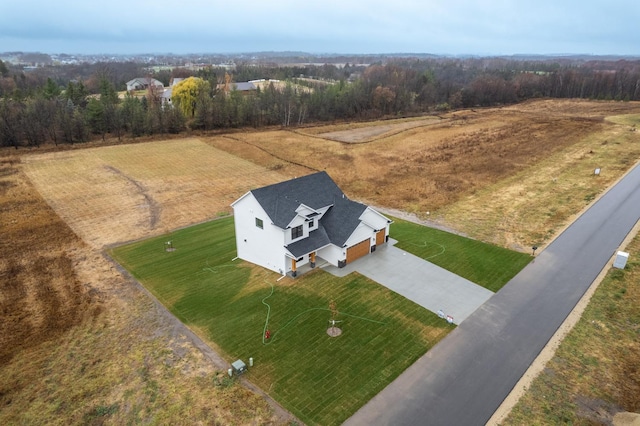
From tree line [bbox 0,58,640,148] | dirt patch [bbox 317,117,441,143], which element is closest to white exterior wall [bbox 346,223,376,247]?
dirt patch [bbox 317,117,441,143]

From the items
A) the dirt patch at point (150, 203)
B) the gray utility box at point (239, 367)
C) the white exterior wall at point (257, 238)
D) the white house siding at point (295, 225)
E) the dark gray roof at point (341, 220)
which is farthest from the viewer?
the dirt patch at point (150, 203)

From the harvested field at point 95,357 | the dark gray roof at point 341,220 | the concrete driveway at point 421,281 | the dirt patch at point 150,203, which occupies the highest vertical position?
the dark gray roof at point 341,220

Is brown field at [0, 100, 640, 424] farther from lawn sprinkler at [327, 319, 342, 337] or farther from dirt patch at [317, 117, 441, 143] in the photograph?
lawn sprinkler at [327, 319, 342, 337]

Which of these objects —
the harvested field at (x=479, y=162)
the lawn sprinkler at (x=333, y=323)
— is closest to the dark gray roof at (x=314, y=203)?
the lawn sprinkler at (x=333, y=323)

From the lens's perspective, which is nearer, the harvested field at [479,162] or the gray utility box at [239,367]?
the gray utility box at [239,367]

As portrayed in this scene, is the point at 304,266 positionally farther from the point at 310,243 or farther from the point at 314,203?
the point at 314,203

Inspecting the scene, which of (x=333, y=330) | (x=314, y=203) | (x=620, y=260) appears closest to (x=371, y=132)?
(x=314, y=203)

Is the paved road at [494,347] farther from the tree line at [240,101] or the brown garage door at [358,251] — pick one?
the tree line at [240,101]
